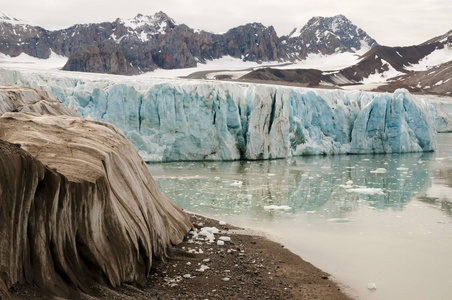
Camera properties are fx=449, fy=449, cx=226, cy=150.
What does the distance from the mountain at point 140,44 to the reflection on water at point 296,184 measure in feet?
178

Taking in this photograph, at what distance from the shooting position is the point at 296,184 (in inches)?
447

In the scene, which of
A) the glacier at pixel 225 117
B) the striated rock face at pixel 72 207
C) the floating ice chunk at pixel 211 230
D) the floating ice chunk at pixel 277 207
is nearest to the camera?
the striated rock face at pixel 72 207

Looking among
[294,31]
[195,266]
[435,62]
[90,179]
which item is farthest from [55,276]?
[294,31]

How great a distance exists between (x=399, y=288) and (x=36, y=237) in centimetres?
359

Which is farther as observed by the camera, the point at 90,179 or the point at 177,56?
the point at 177,56

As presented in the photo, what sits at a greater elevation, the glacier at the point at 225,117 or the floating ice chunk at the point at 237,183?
the glacier at the point at 225,117

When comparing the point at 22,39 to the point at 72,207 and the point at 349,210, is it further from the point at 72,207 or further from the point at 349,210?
the point at 72,207

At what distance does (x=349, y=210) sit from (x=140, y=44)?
85.5 m

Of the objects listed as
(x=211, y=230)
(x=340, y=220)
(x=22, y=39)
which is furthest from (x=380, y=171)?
(x=22, y=39)

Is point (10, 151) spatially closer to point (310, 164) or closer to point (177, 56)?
point (310, 164)

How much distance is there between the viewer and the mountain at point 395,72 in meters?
70.0

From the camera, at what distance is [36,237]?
3170 millimetres

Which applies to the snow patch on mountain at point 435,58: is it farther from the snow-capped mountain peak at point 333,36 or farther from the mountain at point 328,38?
the snow-capped mountain peak at point 333,36

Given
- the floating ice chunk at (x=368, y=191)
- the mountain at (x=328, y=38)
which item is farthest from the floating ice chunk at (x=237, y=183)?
the mountain at (x=328, y=38)
